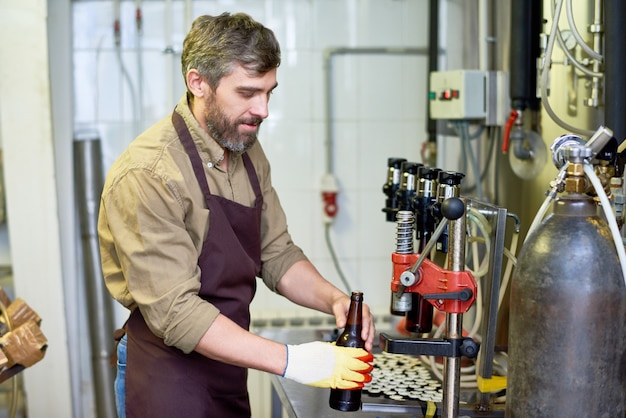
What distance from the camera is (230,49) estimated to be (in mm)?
1772

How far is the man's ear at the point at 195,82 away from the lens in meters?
1.83

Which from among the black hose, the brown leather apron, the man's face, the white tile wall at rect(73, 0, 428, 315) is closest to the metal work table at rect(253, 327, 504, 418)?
the brown leather apron

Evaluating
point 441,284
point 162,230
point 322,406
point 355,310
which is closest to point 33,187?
point 162,230

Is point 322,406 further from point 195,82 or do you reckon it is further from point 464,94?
point 464,94

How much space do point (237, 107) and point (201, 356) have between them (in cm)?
56

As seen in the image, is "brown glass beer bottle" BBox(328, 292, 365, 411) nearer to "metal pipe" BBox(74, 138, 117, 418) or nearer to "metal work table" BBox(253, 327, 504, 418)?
"metal work table" BBox(253, 327, 504, 418)

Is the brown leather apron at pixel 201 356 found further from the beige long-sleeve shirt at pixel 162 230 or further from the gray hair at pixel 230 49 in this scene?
the gray hair at pixel 230 49

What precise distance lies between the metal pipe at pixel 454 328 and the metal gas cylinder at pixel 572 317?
153mm

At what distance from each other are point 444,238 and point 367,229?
1.89m

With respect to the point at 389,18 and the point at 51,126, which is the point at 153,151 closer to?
the point at 51,126

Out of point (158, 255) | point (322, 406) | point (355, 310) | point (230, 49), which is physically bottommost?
point (322, 406)

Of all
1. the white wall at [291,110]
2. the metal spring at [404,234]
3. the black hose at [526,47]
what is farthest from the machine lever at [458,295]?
the white wall at [291,110]

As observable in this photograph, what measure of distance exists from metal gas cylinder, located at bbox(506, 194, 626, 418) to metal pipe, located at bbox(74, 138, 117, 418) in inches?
90.6

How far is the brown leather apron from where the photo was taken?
184cm
